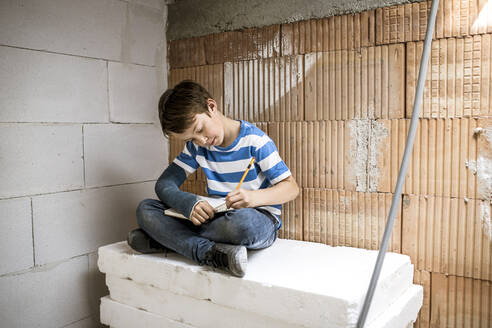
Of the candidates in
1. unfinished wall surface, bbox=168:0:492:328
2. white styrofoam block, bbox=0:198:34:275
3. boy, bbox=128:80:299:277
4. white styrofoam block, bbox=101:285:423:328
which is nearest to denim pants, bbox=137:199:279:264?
boy, bbox=128:80:299:277

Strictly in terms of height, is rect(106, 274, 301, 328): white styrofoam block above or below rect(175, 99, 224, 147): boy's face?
below

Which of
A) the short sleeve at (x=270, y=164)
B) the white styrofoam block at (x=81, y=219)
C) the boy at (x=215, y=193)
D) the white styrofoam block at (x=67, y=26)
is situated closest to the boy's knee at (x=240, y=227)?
the boy at (x=215, y=193)

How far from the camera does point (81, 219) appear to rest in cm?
203

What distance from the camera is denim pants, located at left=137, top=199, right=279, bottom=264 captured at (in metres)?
1.56

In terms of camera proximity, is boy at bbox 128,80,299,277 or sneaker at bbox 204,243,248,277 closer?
sneaker at bbox 204,243,248,277

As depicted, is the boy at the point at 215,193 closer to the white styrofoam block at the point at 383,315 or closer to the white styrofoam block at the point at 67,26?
the white styrofoam block at the point at 383,315

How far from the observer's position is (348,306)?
123 centimetres

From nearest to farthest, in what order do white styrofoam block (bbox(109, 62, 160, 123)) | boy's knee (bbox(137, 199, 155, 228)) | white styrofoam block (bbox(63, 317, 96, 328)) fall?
boy's knee (bbox(137, 199, 155, 228)) < white styrofoam block (bbox(63, 317, 96, 328)) < white styrofoam block (bbox(109, 62, 160, 123))

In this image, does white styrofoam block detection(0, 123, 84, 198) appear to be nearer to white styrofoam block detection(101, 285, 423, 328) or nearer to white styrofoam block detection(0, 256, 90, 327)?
white styrofoam block detection(0, 256, 90, 327)

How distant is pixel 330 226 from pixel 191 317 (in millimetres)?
718

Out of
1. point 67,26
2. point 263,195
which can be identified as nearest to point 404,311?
point 263,195

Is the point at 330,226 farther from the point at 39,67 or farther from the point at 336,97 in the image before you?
the point at 39,67

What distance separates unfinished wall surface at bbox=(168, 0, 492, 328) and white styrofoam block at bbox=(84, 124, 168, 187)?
1.92 ft

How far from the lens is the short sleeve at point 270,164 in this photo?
1.70 m
